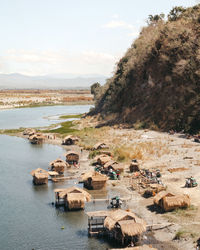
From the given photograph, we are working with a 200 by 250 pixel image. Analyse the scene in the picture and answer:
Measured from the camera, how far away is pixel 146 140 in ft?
245

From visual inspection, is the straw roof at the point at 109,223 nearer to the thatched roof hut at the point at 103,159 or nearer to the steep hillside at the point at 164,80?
the thatched roof hut at the point at 103,159

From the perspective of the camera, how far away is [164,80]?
93.7 m

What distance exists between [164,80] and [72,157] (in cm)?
4239

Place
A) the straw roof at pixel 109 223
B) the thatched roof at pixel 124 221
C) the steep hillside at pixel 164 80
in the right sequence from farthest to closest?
the steep hillside at pixel 164 80 → the straw roof at pixel 109 223 → the thatched roof at pixel 124 221

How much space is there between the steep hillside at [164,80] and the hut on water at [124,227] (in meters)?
47.9

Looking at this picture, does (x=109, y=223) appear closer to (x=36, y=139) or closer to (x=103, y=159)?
(x=103, y=159)

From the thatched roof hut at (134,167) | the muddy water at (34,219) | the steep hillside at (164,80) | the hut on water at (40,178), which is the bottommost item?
the muddy water at (34,219)

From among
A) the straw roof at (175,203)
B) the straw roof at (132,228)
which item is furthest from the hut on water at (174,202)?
the straw roof at (132,228)

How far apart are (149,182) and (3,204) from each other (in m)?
19.2

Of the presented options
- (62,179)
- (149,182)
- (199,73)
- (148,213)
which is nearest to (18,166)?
(62,179)

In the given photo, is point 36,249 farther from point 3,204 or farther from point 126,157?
point 126,157

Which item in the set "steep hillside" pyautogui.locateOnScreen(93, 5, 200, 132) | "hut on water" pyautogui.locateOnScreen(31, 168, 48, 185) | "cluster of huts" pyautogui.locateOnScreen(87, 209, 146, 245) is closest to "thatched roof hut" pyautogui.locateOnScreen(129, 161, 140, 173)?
"hut on water" pyautogui.locateOnScreen(31, 168, 48, 185)

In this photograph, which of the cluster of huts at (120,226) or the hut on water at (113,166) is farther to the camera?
the hut on water at (113,166)

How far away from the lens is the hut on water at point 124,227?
3056 centimetres
